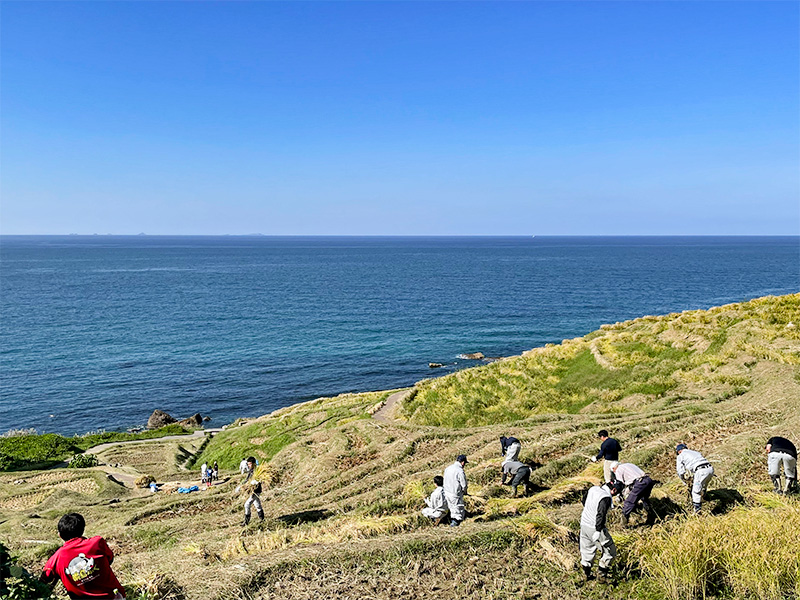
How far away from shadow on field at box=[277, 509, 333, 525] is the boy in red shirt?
1007cm

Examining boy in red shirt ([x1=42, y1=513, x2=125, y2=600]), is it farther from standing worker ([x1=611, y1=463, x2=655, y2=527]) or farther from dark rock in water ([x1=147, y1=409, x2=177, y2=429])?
dark rock in water ([x1=147, y1=409, x2=177, y2=429])

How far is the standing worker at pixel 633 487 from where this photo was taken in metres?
14.5

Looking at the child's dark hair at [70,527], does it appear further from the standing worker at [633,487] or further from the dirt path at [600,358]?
the dirt path at [600,358]

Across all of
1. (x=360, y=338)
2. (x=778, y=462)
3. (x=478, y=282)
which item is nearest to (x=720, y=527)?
(x=778, y=462)

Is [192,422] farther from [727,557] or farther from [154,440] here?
[727,557]

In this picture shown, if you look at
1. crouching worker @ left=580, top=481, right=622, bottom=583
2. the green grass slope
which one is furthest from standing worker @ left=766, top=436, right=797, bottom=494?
the green grass slope

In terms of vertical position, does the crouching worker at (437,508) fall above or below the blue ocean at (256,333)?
above

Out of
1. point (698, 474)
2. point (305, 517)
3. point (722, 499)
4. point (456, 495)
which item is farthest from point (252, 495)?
→ point (722, 499)

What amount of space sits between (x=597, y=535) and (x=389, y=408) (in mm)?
31341

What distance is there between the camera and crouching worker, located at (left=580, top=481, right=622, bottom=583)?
481 inches

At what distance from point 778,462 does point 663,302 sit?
429ft

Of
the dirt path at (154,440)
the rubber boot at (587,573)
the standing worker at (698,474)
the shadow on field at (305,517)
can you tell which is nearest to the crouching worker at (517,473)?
the standing worker at (698,474)

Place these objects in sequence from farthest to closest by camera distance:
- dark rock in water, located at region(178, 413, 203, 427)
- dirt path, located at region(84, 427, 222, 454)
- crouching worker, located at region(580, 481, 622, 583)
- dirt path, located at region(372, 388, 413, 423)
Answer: dark rock in water, located at region(178, 413, 203, 427) < dirt path, located at region(84, 427, 222, 454) < dirt path, located at region(372, 388, 413, 423) < crouching worker, located at region(580, 481, 622, 583)

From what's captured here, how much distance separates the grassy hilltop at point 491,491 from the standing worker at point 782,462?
804mm
